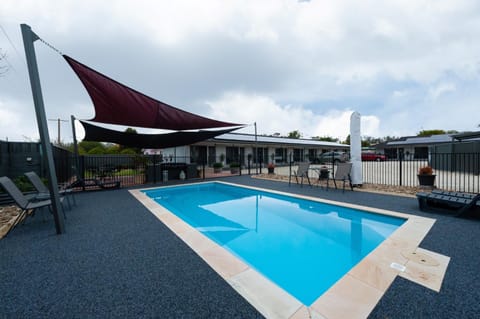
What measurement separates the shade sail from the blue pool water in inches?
121

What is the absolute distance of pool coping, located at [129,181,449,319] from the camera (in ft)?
4.89

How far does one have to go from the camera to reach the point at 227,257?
2.29 meters

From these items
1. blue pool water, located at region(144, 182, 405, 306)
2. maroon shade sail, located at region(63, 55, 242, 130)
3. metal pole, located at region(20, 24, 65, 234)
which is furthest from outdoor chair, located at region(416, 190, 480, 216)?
metal pole, located at region(20, 24, 65, 234)

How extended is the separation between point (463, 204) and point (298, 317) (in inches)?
160

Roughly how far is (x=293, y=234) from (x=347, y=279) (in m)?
1.77

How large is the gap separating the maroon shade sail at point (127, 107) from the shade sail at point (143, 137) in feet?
3.32

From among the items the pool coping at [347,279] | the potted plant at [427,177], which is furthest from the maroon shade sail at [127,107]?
the potted plant at [427,177]

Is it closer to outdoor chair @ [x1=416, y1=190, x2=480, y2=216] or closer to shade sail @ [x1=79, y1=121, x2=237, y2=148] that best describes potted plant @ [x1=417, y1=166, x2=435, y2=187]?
outdoor chair @ [x1=416, y1=190, x2=480, y2=216]

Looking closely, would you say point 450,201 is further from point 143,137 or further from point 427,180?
point 143,137

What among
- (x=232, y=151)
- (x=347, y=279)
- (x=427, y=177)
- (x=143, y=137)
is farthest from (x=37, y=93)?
(x=232, y=151)

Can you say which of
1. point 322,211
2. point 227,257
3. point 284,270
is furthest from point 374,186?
point 227,257

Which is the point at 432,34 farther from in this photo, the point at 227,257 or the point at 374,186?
the point at 227,257

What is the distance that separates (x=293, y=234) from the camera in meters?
3.62

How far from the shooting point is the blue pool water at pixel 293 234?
2422mm
